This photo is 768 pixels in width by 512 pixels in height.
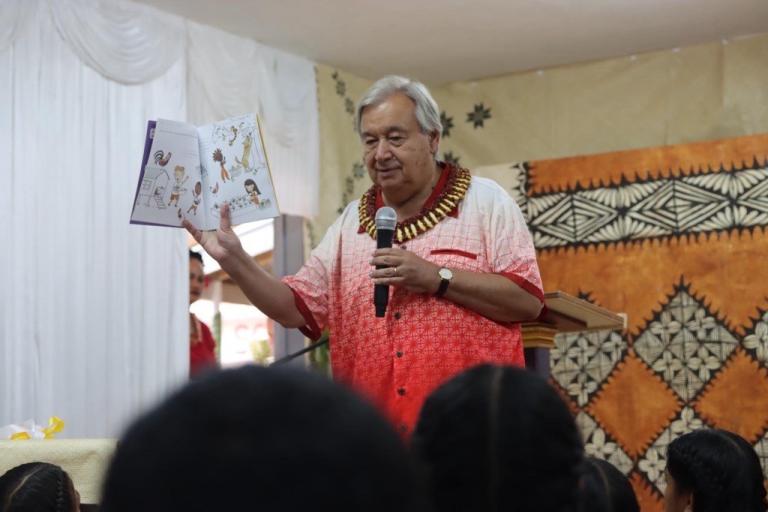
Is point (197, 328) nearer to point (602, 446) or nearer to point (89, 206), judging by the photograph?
point (89, 206)

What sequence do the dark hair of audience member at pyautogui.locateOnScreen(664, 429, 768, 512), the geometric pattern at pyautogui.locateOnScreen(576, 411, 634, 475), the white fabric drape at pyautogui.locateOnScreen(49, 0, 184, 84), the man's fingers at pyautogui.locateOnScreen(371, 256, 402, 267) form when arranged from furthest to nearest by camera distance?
1. the geometric pattern at pyautogui.locateOnScreen(576, 411, 634, 475)
2. the white fabric drape at pyautogui.locateOnScreen(49, 0, 184, 84)
3. the man's fingers at pyautogui.locateOnScreen(371, 256, 402, 267)
4. the dark hair of audience member at pyautogui.locateOnScreen(664, 429, 768, 512)

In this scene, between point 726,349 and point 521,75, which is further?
point 521,75

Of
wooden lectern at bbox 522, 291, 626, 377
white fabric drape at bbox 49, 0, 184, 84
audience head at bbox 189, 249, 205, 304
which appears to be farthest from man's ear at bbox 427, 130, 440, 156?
audience head at bbox 189, 249, 205, 304

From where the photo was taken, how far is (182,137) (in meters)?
2.90

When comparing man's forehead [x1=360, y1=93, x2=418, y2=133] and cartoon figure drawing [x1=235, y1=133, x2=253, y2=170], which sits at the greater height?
man's forehead [x1=360, y1=93, x2=418, y2=133]

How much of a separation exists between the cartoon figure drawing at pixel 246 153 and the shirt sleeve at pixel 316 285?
0.88ft

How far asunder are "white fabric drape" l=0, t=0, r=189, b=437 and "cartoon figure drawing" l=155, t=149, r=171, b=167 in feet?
8.46

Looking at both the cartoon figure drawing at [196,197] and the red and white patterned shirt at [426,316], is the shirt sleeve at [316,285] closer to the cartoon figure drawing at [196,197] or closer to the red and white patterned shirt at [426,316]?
the red and white patterned shirt at [426,316]

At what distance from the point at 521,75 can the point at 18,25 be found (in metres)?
3.36

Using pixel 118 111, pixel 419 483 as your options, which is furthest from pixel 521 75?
pixel 419 483

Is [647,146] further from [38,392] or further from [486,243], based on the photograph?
[486,243]

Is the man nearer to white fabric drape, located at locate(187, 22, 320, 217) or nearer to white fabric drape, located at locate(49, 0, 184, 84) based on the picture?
white fabric drape, located at locate(49, 0, 184, 84)

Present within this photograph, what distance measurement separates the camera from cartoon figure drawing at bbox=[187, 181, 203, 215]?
2.88 meters

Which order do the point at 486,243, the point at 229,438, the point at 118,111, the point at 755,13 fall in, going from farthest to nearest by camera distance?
the point at 755,13
the point at 118,111
the point at 486,243
the point at 229,438
